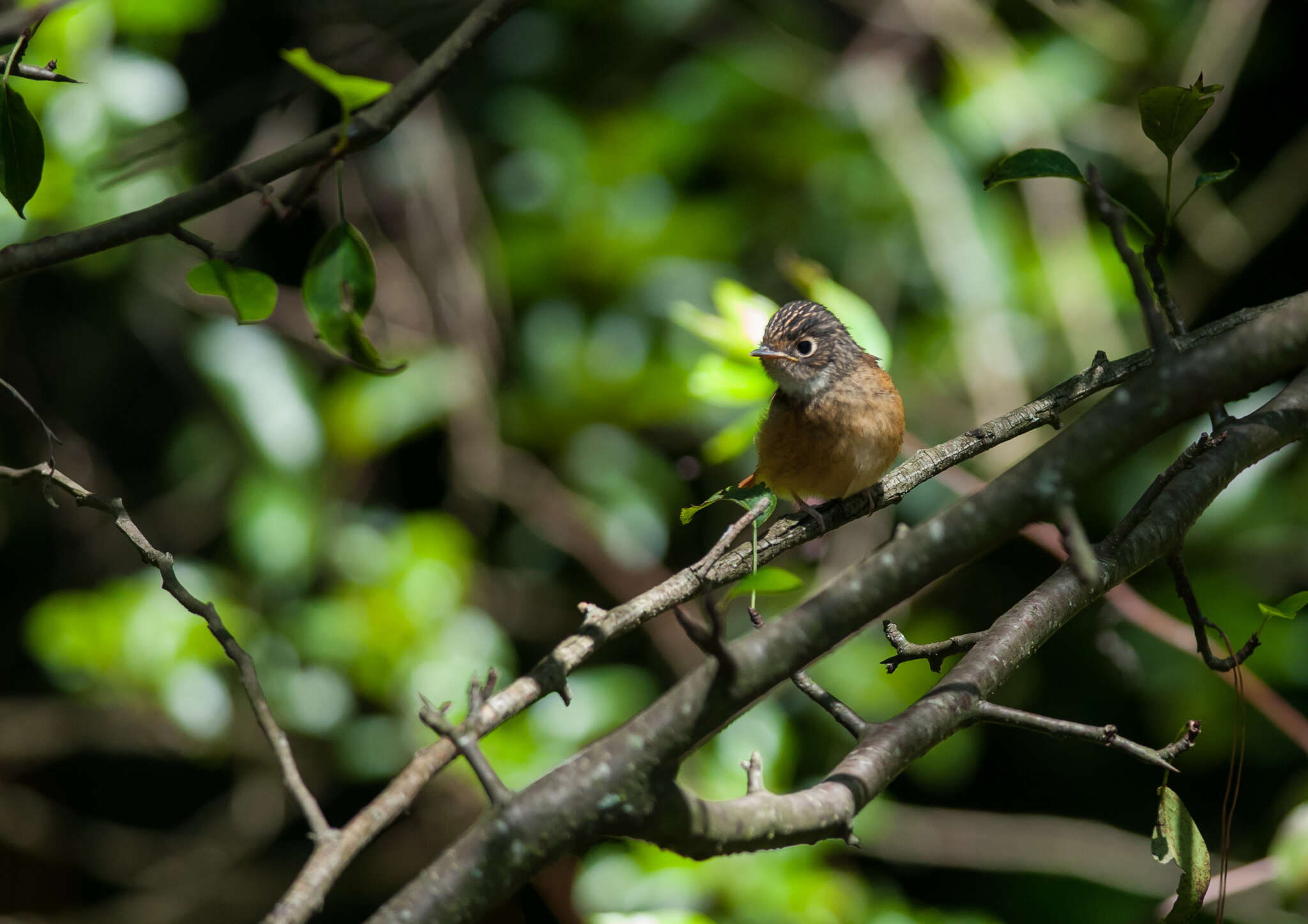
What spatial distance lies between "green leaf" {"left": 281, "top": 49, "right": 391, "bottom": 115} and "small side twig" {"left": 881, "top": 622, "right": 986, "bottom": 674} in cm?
109

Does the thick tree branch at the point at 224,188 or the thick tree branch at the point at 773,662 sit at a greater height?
the thick tree branch at the point at 224,188

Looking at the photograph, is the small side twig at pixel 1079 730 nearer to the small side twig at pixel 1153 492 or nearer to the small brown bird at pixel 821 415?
the small side twig at pixel 1153 492

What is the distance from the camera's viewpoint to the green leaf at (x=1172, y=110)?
159cm

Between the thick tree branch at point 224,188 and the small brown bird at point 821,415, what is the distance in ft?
5.25

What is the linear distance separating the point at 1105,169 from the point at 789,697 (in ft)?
8.76

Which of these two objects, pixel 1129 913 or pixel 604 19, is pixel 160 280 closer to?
pixel 604 19

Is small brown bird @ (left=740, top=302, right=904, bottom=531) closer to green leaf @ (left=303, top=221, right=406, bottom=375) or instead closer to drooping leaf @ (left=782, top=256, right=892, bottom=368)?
drooping leaf @ (left=782, top=256, right=892, bottom=368)

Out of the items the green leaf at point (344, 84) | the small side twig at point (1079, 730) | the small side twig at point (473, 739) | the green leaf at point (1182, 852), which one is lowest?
the green leaf at point (1182, 852)

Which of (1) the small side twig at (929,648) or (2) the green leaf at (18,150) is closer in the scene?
(2) the green leaf at (18,150)

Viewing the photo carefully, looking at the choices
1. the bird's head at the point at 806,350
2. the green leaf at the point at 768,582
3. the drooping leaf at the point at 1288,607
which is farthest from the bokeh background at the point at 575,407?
the green leaf at the point at 768,582

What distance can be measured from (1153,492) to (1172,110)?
0.58 m

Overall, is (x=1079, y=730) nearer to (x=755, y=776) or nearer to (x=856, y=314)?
(x=755, y=776)

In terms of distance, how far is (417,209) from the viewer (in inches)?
179

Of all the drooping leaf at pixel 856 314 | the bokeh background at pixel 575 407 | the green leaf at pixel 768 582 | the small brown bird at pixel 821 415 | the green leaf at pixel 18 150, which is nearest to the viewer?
the green leaf at pixel 768 582
